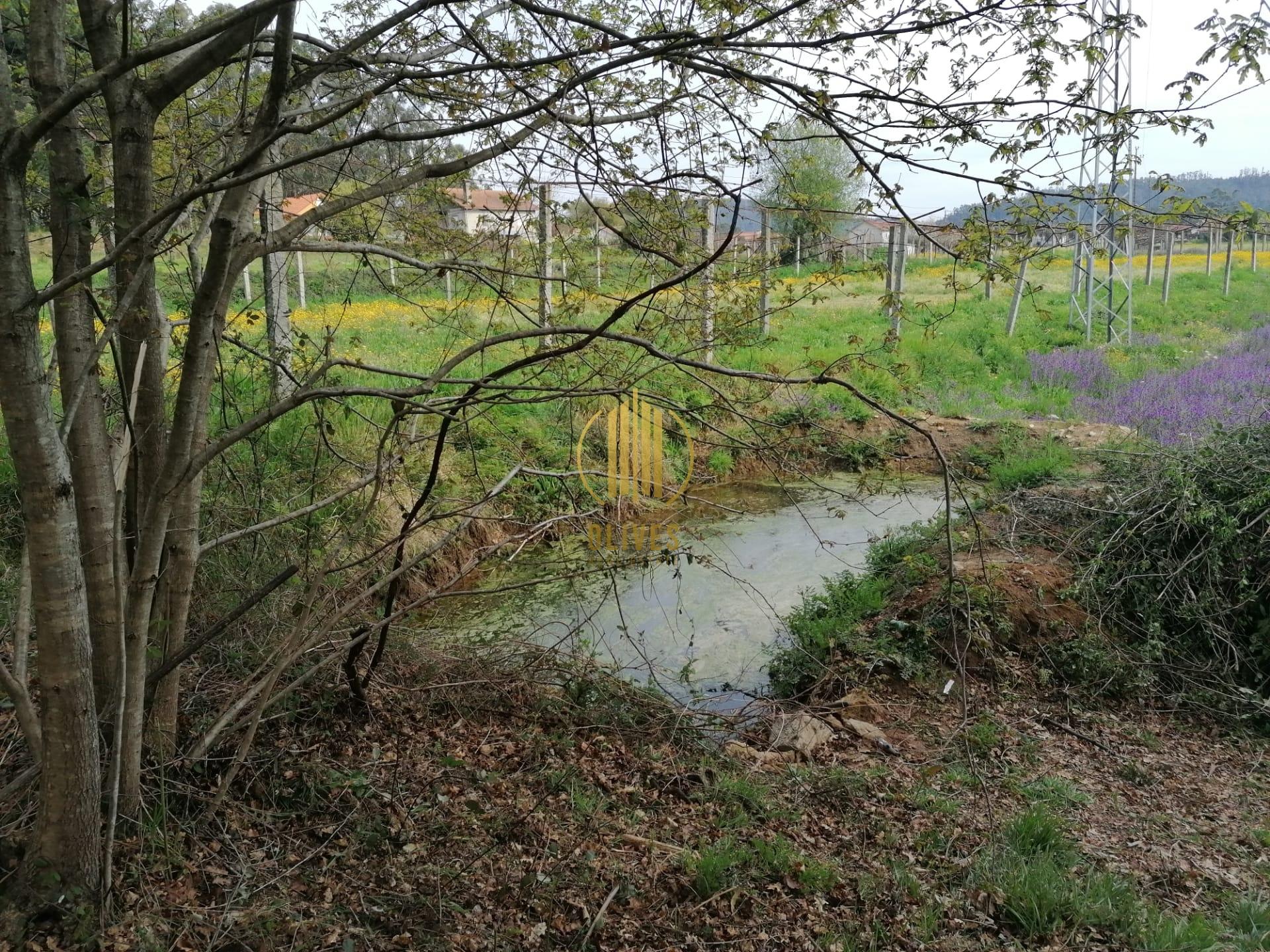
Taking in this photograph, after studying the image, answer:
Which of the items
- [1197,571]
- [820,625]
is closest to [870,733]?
[820,625]

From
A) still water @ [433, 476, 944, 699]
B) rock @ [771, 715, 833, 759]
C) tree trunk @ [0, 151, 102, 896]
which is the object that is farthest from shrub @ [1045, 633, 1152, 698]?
tree trunk @ [0, 151, 102, 896]

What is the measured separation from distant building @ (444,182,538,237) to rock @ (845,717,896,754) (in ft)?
10.4

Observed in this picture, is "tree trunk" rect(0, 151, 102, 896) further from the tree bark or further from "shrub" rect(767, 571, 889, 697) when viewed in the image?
"shrub" rect(767, 571, 889, 697)

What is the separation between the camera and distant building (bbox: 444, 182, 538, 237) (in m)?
3.75

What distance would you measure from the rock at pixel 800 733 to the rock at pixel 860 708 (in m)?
0.22

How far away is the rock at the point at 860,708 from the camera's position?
5.06 meters

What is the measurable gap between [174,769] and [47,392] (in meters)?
1.48

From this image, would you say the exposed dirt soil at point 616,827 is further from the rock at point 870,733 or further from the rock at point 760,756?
the rock at point 760,756

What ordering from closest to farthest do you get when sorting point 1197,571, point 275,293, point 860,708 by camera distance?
point 860,708 → point 1197,571 → point 275,293

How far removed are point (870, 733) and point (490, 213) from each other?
11.1 feet

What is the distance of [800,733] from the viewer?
476cm

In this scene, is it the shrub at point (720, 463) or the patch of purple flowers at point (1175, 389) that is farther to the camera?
the shrub at point (720, 463)

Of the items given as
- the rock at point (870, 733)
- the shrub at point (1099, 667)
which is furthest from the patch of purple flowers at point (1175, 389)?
the rock at point (870, 733)

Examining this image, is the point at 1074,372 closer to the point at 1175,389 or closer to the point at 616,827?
the point at 1175,389
